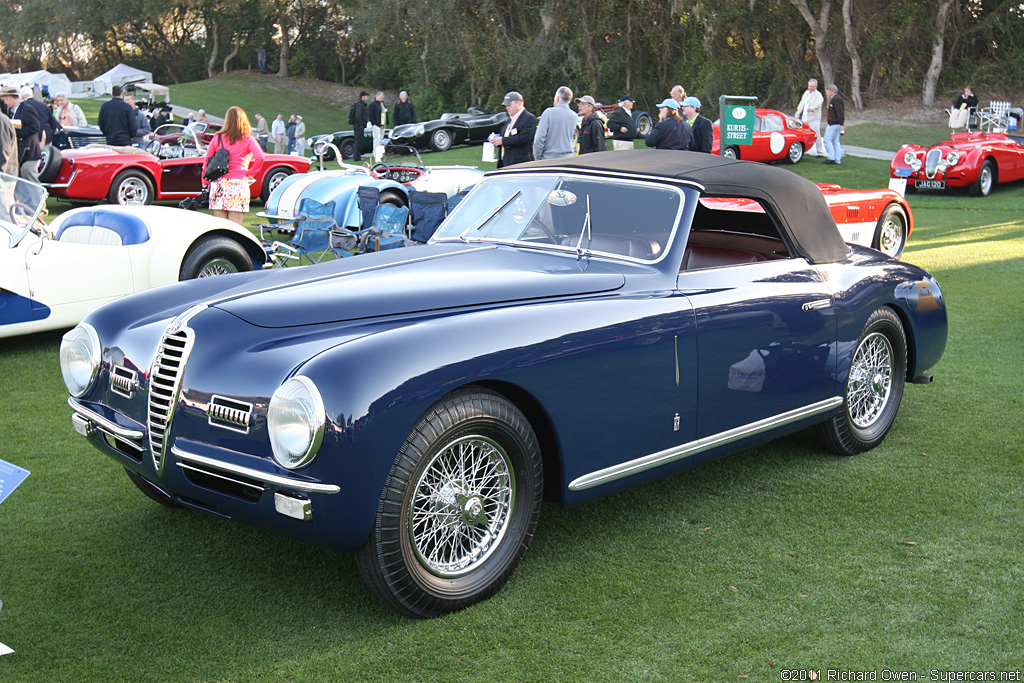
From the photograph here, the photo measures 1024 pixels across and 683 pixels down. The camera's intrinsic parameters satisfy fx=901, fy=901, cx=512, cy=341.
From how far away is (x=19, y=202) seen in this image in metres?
7.02

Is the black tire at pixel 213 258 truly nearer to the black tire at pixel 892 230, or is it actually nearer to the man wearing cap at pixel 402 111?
the black tire at pixel 892 230

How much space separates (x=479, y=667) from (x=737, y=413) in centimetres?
180

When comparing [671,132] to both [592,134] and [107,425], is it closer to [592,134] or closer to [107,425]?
[592,134]

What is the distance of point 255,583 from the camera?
3.61m

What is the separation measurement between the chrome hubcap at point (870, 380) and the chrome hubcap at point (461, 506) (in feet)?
7.84

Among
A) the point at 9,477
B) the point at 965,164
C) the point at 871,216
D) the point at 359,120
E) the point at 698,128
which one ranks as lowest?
the point at 871,216

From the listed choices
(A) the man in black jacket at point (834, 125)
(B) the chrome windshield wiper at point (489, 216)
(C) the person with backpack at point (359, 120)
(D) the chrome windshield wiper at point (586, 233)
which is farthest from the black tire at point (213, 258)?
(C) the person with backpack at point (359, 120)

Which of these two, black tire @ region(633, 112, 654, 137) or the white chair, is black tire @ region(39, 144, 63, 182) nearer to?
black tire @ region(633, 112, 654, 137)

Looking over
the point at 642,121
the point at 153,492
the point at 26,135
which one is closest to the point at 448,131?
the point at 642,121

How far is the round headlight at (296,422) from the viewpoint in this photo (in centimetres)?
292

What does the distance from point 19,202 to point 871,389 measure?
633cm

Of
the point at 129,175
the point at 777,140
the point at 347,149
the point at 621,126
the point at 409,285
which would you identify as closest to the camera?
the point at 409,285

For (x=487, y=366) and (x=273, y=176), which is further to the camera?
(x=273, y=176)

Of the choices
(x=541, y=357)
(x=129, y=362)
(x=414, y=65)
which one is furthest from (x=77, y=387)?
(x=414, y=65)
